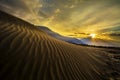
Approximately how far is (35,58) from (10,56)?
92 cm

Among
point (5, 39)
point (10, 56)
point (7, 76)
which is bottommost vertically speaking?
point (7, 76)

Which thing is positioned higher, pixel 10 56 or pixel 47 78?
pixel 10 56

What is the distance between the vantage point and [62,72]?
5.12m

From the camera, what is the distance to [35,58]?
16.7 ft

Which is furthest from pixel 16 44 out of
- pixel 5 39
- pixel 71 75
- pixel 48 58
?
pixel 71 75

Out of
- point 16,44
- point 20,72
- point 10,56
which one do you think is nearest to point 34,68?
point 20,72

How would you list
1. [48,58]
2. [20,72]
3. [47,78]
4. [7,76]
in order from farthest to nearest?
[48,58] → [47,78] → [20,72] → [7,76]

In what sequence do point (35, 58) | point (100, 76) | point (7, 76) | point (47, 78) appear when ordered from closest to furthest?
point (7, 76), point (47, 78), point (35, 58), point (100, 76)

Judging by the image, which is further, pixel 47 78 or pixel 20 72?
pixel 47 78

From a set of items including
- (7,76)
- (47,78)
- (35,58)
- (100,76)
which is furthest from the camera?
(100,76)

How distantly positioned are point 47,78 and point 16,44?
1926mm

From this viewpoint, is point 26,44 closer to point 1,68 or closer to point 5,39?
point 5,39

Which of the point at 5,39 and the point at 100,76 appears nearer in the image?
the point at 5,39

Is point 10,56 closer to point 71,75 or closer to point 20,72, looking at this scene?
point 20,72
